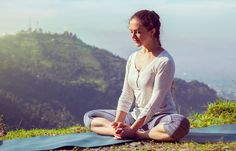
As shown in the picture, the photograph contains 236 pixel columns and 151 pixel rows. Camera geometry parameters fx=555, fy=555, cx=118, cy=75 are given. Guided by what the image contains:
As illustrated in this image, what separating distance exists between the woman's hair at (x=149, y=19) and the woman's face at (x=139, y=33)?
0.05m

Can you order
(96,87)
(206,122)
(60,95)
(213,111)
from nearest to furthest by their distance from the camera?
1. (206,122)
2. (213,111)
3. (60,95)
4. (96,87)

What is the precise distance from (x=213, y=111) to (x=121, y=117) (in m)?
3.77

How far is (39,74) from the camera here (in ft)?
370

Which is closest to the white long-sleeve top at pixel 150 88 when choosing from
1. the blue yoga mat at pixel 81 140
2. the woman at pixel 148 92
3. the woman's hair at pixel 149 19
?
the woman at pixel 148 92

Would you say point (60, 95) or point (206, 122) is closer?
point (206, 122)

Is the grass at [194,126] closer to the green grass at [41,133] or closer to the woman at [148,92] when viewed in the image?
the green grass at [41,133]

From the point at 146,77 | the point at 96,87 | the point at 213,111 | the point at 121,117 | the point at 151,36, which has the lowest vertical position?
the point at 96,87

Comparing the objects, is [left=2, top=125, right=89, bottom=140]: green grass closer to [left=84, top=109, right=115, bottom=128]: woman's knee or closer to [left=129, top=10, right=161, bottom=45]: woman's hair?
[left=84, top=109, right=115, bottom=128]: woman's knee

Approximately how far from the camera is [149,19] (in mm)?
7230

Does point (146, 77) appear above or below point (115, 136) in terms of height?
above

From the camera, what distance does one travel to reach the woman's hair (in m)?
7.20

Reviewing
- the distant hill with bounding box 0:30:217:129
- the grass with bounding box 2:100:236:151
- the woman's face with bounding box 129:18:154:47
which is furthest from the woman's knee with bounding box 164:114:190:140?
the distant hill with bounding box 0:30:217:129

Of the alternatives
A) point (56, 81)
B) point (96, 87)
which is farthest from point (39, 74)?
point (96, 87)

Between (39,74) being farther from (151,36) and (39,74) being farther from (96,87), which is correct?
(151,36)
